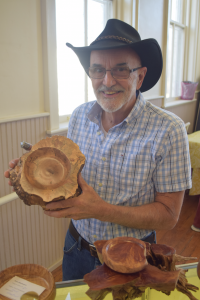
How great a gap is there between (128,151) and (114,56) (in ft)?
1.28

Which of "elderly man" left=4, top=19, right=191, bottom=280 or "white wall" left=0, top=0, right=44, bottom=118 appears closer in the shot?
"elderly man" left=4, top=19, right=191, bottom=280

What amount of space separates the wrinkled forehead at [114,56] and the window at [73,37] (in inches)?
45.1

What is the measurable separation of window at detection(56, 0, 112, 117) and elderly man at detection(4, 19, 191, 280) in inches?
40.5

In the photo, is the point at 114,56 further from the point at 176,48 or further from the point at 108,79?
the point at 176,48

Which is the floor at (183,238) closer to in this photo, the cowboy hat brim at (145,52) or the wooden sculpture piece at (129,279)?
the wooden sculpture piece at (129,279)

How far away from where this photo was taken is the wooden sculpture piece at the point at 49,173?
73 centimetres

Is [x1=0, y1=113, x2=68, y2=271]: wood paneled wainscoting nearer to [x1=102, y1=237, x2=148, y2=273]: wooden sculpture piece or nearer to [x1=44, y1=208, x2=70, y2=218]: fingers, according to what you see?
[x1=44, y1=208, x2=70, y2=218]: fingers

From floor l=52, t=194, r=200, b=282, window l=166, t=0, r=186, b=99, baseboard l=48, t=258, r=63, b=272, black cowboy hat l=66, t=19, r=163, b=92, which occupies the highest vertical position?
window l=166, t=0, r=186, b=99

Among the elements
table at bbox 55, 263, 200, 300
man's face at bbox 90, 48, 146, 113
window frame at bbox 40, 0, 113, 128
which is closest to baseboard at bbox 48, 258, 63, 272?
window frame at bbox 40, 0, 113, 128

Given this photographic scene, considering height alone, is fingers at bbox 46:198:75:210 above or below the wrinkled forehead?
below

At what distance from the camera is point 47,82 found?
1693 mm

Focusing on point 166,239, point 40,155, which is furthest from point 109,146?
point 166,239

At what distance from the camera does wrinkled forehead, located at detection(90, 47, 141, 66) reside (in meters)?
0.99

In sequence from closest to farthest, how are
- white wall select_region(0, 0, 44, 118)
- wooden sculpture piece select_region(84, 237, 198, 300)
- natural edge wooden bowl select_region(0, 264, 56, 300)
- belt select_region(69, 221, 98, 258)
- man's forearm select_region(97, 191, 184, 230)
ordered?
1. wooden sculpture piece select_region(84, 237, 198, 300)
2. natural edge wooden bowl select_region(0, 264, 56, 300)
3. man's forearm select_region(97, 191, 184, 230)
4. belt select_region(69, 221, 98, 258)
5. white wall select_region(0, 0, 44, 118)
